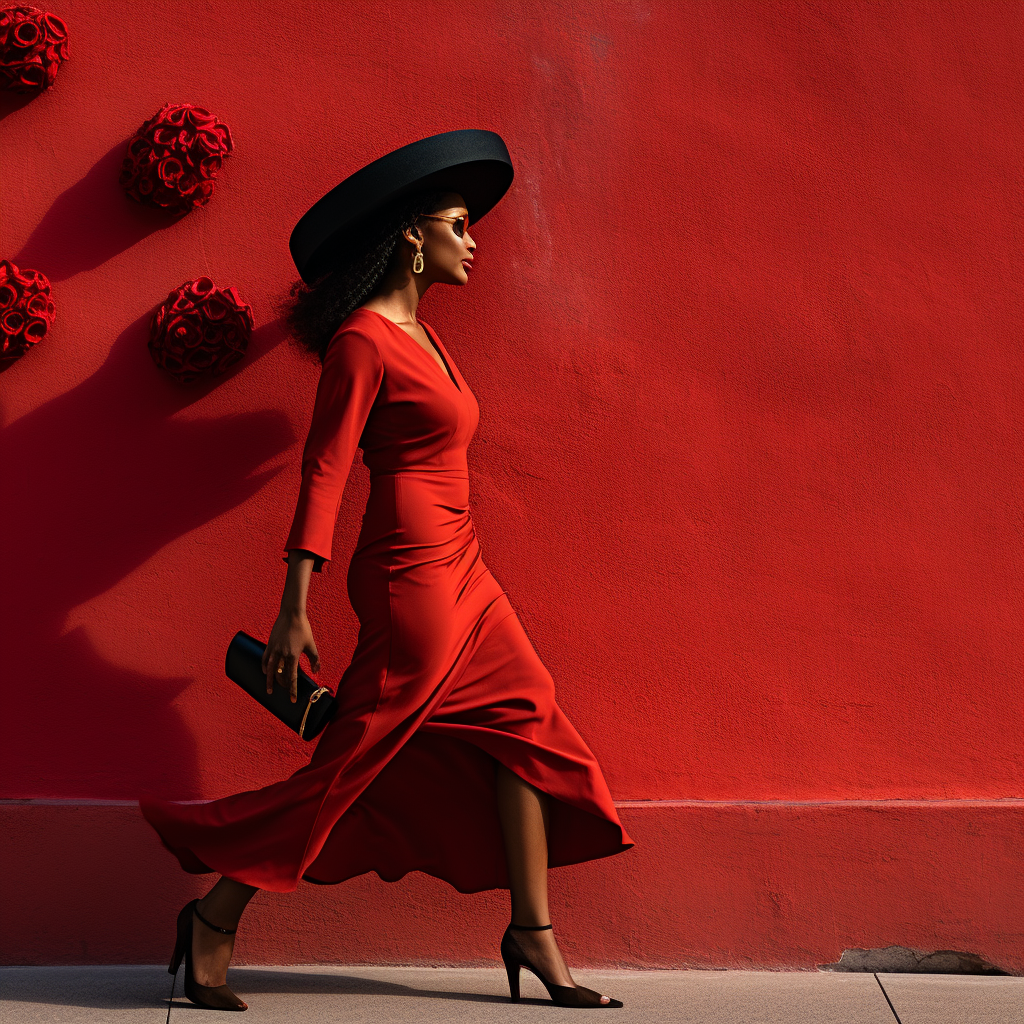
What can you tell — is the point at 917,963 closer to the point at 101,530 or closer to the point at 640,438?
the point at 640,438

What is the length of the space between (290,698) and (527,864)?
0.71 m

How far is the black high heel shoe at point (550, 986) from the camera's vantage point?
3040 millimetres

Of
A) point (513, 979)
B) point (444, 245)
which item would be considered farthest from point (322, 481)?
point (513, 979)

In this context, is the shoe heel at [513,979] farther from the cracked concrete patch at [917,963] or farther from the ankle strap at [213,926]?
the cracked concrete patch at [917,963]

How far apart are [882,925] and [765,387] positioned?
5.10 feet

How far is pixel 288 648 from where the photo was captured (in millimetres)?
2928

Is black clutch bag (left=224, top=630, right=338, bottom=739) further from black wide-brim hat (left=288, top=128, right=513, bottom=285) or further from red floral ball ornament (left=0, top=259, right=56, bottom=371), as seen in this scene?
red floral ball ornament (left=0, top=259, right=56, bottom=371)

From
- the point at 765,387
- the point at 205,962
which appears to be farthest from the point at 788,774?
the point at 205,962

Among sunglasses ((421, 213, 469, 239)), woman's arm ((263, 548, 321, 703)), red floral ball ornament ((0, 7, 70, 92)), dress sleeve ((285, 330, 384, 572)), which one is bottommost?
woman's arm ((263, 548, 321, 703))

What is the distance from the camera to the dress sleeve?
2.92 m

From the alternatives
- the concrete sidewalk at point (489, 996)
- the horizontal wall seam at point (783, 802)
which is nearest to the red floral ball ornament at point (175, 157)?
the horizontal wall seam at point (783, 802)

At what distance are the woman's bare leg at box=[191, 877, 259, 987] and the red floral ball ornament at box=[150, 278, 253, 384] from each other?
1393 mm

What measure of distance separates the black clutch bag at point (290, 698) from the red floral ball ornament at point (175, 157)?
4.38ft

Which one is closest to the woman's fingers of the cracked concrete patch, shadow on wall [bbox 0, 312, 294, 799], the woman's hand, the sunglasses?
the woman's hand
